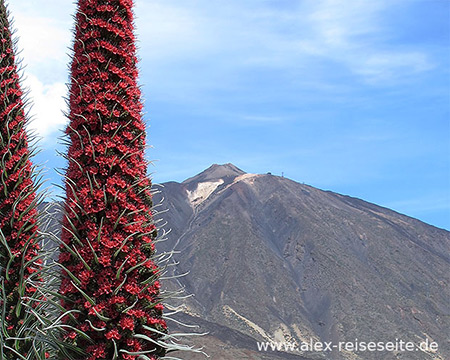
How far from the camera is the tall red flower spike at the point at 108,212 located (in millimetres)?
9836

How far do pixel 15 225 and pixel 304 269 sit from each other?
358ft

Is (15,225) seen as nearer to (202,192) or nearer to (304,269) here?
(304,269)

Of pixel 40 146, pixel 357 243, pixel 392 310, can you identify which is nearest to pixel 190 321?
pixel 392 310

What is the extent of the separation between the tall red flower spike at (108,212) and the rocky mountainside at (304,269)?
5918 centimetres

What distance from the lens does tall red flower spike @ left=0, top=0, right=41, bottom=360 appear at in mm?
12648

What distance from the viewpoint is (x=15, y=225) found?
515 inches

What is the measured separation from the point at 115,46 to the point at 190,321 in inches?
2849

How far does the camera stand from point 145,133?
1114cm

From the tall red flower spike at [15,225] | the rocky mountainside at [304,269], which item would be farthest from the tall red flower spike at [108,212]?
the rocky mountainside at [304,269]

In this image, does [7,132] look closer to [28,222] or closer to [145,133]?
[28,222]

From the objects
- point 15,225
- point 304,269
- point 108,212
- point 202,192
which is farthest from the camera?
point 202,192

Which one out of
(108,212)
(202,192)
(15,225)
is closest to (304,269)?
(202,192)

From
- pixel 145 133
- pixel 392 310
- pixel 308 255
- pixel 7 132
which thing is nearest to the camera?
pixel 145 133

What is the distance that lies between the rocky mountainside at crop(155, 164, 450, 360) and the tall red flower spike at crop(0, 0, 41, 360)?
5643 cm
